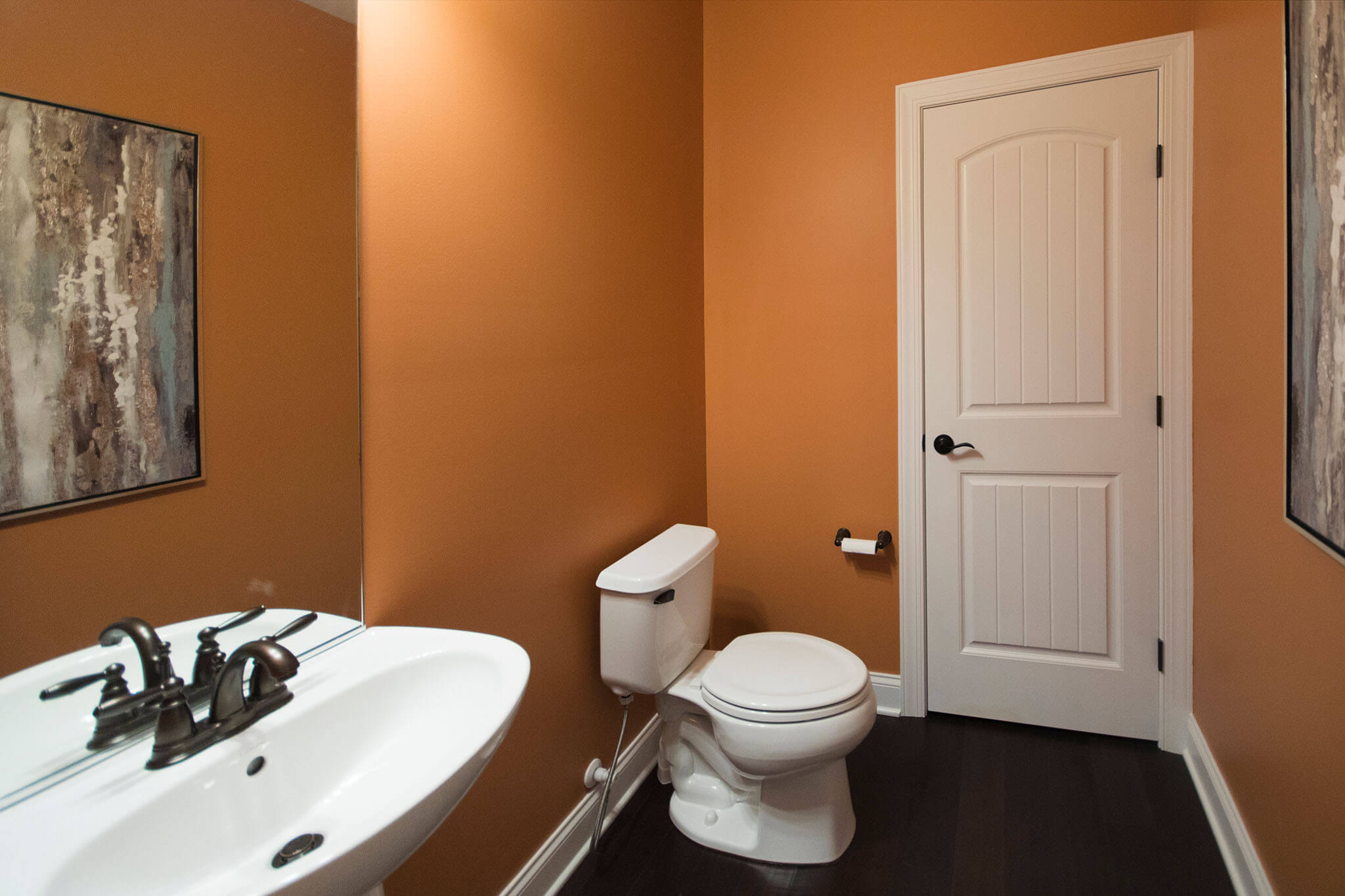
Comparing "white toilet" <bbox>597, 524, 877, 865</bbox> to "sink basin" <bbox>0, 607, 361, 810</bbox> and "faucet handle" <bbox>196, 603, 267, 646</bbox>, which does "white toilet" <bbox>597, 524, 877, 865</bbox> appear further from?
"sink basin" <bbox>0, 607, 361, 810</bbox>

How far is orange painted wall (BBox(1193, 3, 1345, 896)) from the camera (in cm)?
123

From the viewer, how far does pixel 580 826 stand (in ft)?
6.05

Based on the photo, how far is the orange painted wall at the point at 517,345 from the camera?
4.32 ft

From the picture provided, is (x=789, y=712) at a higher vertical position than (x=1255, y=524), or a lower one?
lower

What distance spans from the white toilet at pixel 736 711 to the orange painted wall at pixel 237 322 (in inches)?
29.5

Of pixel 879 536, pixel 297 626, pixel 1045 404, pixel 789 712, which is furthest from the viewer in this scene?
pixel 879 536

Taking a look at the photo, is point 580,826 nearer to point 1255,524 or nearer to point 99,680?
point 99,680

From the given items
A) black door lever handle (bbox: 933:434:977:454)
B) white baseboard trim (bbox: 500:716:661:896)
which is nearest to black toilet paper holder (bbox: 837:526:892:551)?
black door lever handle (bbox: 933:434:977:454)

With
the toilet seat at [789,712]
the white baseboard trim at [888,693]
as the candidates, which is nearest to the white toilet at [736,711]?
the toilet seat at [789,712]

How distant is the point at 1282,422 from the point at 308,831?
1.70m

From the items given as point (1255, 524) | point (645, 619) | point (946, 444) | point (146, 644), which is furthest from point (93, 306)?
point (946, 444)

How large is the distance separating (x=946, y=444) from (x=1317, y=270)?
4.23ft

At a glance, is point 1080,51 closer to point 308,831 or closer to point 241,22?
point 241,22

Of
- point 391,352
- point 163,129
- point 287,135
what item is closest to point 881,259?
point 391,352
